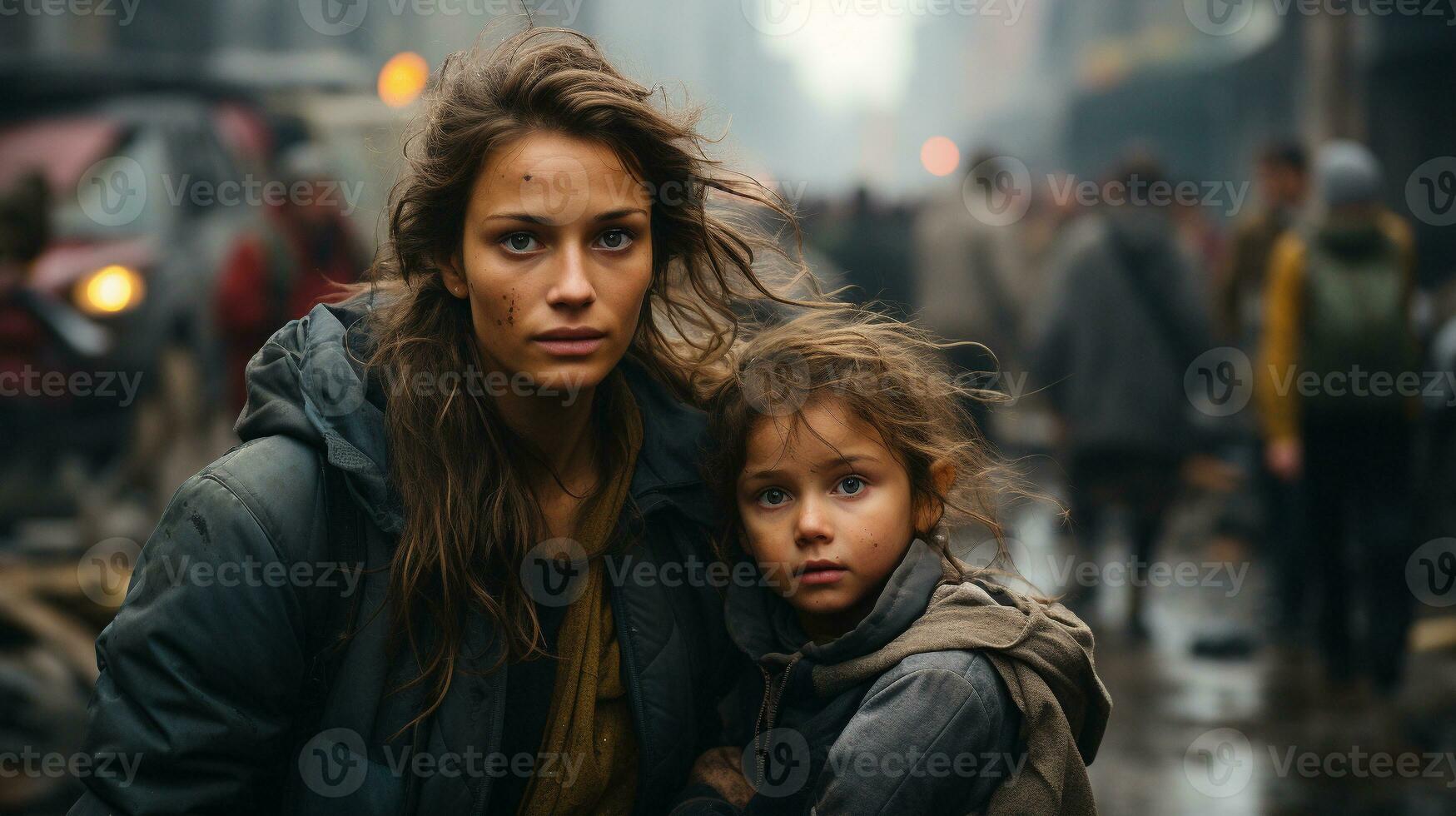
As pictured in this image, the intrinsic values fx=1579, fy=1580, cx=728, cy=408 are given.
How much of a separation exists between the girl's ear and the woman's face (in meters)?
0.58

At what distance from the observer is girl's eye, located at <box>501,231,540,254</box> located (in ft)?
7.96

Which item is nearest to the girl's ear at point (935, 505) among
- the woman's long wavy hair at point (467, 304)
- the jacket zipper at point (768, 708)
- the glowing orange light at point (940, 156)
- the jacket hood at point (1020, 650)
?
the jacket hood at point (1020, 650)

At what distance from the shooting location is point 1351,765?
221 inches

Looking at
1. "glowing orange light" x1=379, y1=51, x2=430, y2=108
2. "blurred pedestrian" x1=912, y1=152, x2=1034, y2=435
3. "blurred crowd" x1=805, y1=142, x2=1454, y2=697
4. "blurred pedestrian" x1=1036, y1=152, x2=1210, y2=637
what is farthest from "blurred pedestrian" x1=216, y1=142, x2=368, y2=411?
"blurred pedestrian" x1=1036, y1=152, x2=1210, y2=637

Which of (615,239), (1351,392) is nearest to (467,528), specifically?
(615,239)

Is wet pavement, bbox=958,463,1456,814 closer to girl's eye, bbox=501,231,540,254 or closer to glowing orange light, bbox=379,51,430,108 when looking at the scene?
girl's eye, bbox=501,231,540,254

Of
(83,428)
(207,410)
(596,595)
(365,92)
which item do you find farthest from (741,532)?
(365,92)

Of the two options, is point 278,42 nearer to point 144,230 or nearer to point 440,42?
point 440,42

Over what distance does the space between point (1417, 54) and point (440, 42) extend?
17052 mm

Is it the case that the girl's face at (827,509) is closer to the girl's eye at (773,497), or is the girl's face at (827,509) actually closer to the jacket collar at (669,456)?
the girl's eye at (773,497)

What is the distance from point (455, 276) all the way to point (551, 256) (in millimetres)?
200

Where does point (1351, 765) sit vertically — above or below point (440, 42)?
below

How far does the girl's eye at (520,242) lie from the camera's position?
7.96ft

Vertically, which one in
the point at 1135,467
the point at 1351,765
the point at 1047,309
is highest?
the point at 1047,309
